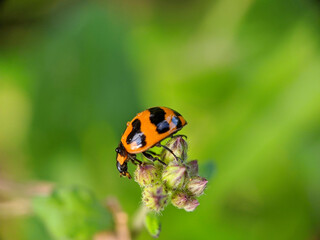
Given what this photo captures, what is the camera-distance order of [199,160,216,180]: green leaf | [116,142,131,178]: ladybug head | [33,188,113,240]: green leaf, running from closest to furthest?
[116,142,131,178]: ladybug head, [199,160,216,180]: green leaf, [33,188,113,240]: green leaf

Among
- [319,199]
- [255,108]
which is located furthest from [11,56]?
[319,199]

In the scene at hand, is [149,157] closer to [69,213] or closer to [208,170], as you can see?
[208,170]

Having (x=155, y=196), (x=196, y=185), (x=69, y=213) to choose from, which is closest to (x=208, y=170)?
(x=196, y=185)

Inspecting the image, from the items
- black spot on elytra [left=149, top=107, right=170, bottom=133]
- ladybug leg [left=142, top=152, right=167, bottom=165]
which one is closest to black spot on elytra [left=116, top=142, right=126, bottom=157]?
ladybug leg [left=142, top=152, right=167, bottom=165]

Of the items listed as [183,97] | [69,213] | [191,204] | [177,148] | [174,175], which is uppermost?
[183,97]

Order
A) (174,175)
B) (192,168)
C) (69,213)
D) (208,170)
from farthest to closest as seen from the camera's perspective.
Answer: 1. (69,213)
2. (208,170)
3. (192,168)
4. (174,175)

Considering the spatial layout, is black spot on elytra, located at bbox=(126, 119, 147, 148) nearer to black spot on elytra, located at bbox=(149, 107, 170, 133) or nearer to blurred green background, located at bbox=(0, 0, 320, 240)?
black spot on elytra, located at bbox=(149, 107, 170, 133)

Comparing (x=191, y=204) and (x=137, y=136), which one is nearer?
(x=191, y=204)

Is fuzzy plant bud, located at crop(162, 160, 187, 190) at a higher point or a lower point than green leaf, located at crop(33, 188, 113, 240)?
lower
